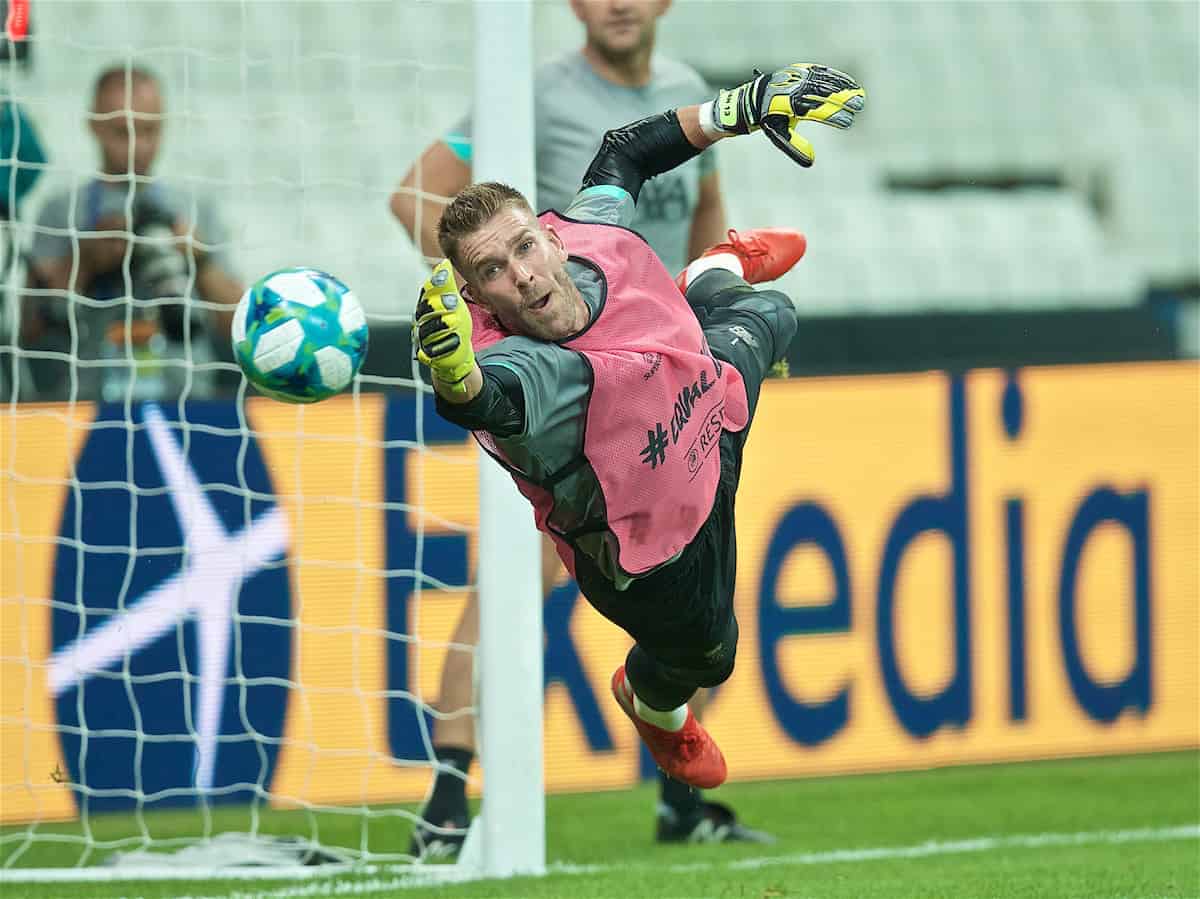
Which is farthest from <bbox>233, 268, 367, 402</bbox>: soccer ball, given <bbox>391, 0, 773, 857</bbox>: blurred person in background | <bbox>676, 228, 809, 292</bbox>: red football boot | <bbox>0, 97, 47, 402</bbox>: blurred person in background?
<bbox>0, 97, 47, 402</bbox>: blurred person in background

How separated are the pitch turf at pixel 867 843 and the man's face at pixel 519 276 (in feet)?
4.65

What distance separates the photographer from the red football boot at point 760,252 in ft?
12.9

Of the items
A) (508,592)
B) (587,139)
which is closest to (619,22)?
(587,139)

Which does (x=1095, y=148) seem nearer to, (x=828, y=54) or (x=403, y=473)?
(x=828, y=54)

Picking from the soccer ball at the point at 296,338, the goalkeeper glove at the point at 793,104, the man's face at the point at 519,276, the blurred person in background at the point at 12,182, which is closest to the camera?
the soccer ball at the point at 296,338

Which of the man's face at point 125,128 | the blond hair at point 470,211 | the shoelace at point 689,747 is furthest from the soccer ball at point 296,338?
the man's face at point 125,128

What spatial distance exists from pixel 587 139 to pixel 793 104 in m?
1.23

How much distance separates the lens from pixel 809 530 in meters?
5.70

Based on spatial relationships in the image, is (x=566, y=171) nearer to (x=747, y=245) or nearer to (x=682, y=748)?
(x=747, y=245)

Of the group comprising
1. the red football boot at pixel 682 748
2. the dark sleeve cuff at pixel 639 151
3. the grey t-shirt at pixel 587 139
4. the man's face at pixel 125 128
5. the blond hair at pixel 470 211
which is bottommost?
the red football boot at pixel 682 748

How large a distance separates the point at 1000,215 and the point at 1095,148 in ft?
2.53

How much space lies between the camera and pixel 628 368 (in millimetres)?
3199

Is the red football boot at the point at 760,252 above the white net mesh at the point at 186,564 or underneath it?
above

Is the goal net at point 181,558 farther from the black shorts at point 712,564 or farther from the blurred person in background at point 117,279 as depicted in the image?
the black shorts at point 712,564
